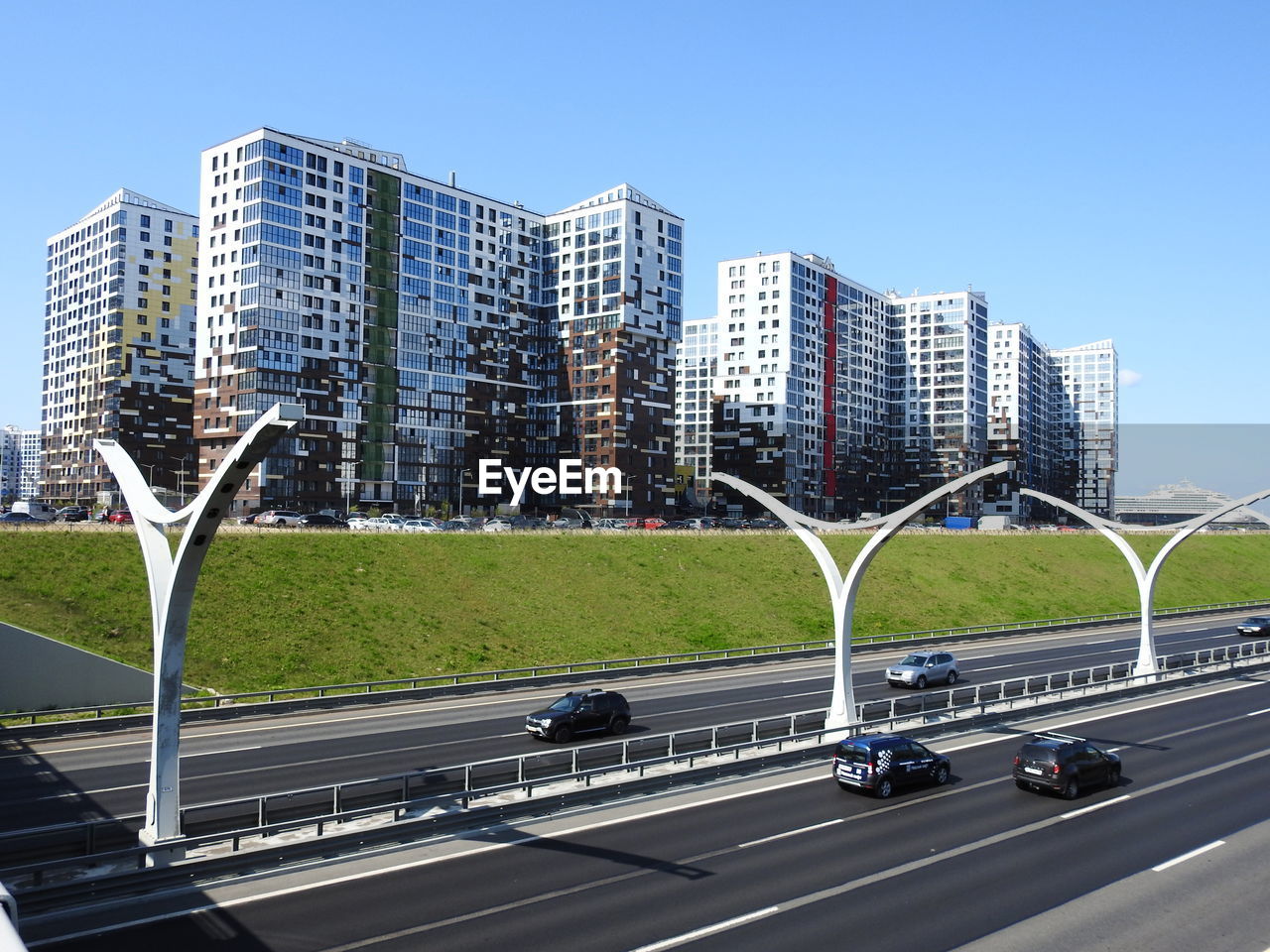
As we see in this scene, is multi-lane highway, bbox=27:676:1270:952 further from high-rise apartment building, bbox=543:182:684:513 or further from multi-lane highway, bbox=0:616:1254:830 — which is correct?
high-rise apartment building, bbox=543:182:684:513

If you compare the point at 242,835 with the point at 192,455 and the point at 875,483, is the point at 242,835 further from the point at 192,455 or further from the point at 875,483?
the point at 875,483

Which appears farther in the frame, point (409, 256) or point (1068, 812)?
point (409, 256)

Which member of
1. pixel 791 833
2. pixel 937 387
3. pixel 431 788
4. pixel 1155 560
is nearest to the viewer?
pixel 791 833

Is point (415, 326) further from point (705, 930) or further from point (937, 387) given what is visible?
point (937, 387)

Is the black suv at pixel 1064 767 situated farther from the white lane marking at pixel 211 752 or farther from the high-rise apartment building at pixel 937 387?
the high-rise apartment building at pixel 937 387

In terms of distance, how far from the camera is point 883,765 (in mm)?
24750

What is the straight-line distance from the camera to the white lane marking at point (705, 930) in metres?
15.4

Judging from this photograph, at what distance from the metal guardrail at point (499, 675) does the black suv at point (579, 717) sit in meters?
8.84

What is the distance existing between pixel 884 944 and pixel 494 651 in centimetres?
3494

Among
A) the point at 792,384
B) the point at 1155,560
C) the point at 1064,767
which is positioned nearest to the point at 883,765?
the point at 1064,767

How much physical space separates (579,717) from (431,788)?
10.3 metres

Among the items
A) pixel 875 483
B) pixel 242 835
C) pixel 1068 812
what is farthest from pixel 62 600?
pixel 875 483

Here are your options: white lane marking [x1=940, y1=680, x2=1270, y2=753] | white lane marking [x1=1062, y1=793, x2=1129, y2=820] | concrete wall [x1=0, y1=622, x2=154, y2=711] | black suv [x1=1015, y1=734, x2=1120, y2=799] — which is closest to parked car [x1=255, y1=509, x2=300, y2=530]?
concrete wall [x1=0, y1=622, x2=154, y2=711]

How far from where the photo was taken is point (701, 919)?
1641 centimetres
